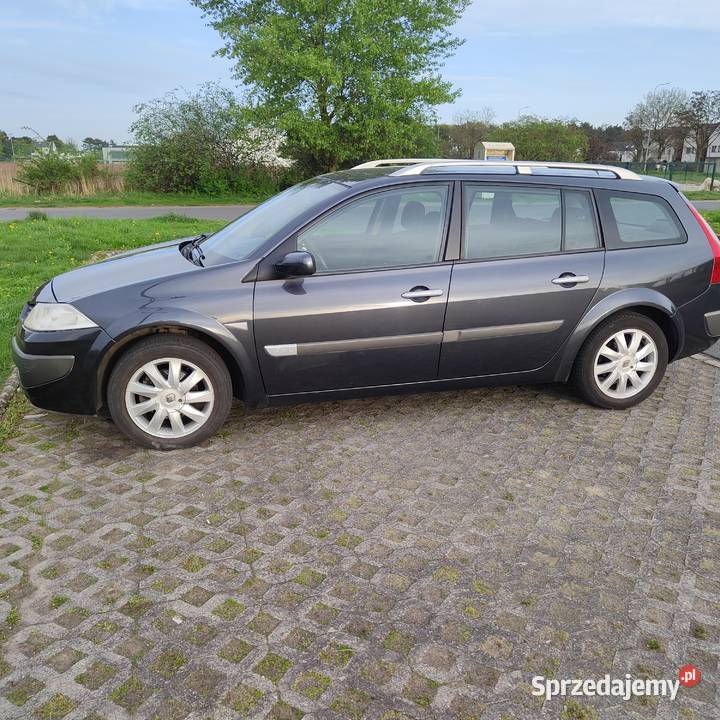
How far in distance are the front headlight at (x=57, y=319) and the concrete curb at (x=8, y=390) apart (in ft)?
3.26

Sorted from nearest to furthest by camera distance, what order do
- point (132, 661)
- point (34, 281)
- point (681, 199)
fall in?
point (132, 661)
point (681, 199)
point (34, 281)

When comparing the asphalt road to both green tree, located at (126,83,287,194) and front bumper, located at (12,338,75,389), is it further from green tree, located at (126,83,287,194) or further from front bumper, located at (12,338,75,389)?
front bumper, located at (12,338,75,389)

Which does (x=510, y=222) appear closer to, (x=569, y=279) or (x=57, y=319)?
(x=569, y=279)

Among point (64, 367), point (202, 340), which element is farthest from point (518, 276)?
point (64, 367)

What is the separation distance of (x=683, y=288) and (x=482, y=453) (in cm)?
204

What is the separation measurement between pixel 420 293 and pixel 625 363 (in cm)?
169

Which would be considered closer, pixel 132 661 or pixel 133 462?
pixel 132 661

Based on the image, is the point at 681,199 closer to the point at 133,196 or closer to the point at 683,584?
the point at 683,584

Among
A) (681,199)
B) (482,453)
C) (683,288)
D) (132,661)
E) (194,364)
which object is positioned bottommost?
(132,661)

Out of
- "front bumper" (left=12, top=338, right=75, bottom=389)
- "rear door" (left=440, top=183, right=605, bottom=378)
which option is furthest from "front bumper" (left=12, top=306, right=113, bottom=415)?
"rear door" (left=440, top=183, right=605, bottom=378)

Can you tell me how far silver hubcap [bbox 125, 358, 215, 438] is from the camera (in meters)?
3.89

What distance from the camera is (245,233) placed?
4.48 m

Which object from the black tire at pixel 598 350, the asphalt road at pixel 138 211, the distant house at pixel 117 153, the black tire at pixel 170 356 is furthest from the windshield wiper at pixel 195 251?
the distant house at pixel 117 153

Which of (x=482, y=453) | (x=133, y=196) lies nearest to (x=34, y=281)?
(x=482, y=453)
